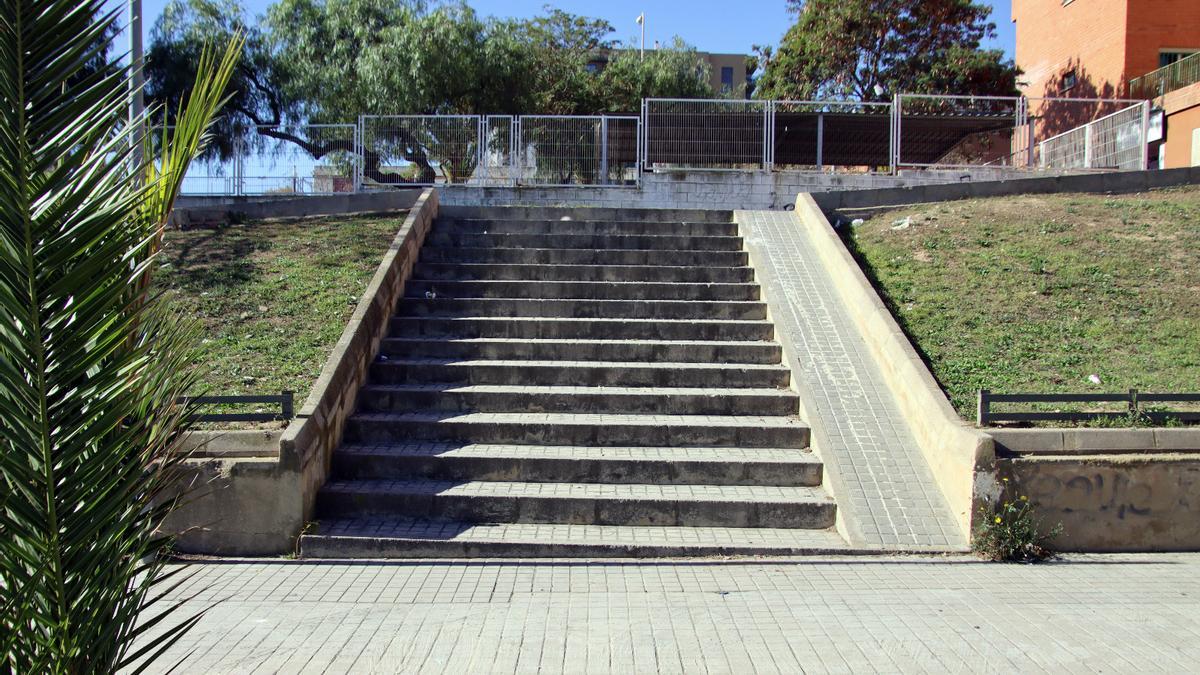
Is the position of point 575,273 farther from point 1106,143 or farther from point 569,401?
point 1106,143

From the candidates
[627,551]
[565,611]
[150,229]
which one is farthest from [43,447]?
[627,551]

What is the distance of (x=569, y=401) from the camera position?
7.81 meters

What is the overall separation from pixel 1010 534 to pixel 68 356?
5.93 m

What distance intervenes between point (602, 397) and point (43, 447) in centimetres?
597

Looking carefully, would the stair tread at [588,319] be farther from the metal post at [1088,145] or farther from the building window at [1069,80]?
the building window at [1069,80]

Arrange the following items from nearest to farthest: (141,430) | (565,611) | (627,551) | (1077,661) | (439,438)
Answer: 1. (141,430)
2. (1077,661)
3. (565,611)
4. (627,551)
5. (439,438)

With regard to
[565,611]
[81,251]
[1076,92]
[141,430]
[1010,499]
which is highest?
[1076,92]

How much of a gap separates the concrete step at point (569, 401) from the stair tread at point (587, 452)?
54 cm

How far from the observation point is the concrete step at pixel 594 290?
973 centimetres

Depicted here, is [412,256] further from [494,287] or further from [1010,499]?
[1010,499]

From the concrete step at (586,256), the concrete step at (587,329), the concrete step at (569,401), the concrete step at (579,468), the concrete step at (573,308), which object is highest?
the concrete step at (586,256)

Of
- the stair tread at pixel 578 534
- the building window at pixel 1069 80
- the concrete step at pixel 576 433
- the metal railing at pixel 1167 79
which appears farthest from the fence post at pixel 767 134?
the building window at pixel 1069 80

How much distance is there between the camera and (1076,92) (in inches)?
1094

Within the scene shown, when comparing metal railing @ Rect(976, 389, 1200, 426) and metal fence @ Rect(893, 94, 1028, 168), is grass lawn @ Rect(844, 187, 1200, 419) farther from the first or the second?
metal fence @ Rect(893, 94, 1028, 168)
